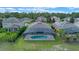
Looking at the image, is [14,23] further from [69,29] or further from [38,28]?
[69,29]

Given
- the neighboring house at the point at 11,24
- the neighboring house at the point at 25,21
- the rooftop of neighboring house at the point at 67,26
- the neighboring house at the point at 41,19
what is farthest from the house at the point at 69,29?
the neighboring house at the point at 11,24

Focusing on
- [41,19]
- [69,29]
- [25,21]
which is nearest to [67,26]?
[69,29]

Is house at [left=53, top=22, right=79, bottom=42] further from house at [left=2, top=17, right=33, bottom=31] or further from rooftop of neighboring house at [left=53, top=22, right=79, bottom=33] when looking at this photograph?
house at [left=2, top=17, right=33, bottom=31]

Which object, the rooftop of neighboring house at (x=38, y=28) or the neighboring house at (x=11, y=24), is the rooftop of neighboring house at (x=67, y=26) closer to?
the rooftop of neighboring house at (x=38, y=28)
